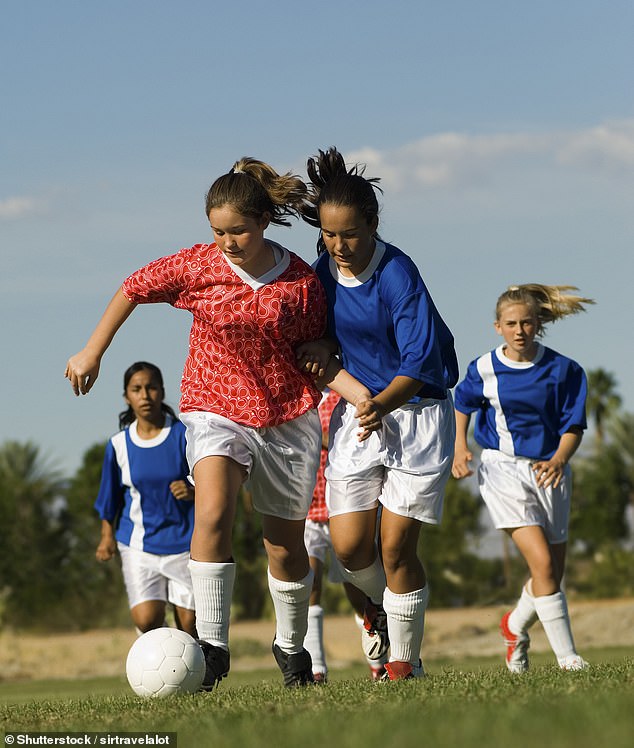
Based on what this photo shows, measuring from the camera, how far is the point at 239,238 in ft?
20.4

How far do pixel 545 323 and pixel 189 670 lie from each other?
468 cm

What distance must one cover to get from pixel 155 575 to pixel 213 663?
4.55 m

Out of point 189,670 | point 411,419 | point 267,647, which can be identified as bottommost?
point 267,647

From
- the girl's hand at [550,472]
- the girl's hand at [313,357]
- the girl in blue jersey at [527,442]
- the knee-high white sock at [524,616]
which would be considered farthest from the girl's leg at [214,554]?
the knee-high white sock at [524,616]

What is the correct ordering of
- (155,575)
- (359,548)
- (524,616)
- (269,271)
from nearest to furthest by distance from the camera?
(269,271)
(359,548)
(524,616)
(155,575)

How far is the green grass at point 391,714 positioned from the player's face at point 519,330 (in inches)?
116

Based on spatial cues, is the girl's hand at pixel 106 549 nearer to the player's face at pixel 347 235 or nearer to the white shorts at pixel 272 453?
the white shorts at pixel 272 453

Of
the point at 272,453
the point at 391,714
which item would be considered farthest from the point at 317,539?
the point at 391,714

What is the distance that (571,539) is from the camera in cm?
3092

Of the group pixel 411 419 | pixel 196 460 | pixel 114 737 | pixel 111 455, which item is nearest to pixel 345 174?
pixel 411 419

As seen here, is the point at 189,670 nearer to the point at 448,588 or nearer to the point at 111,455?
the point at 111,455

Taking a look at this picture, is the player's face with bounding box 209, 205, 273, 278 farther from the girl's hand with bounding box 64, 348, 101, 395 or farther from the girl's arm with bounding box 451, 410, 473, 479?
the girl's arm with bounding box 451, 410, 473, 479

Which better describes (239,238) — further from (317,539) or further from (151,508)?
(151,508)

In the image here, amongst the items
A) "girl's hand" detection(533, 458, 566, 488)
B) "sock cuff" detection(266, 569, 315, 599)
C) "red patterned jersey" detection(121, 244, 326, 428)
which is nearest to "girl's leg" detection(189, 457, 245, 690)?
"red patterned jersey" detection(121, 244, 326, 428)
